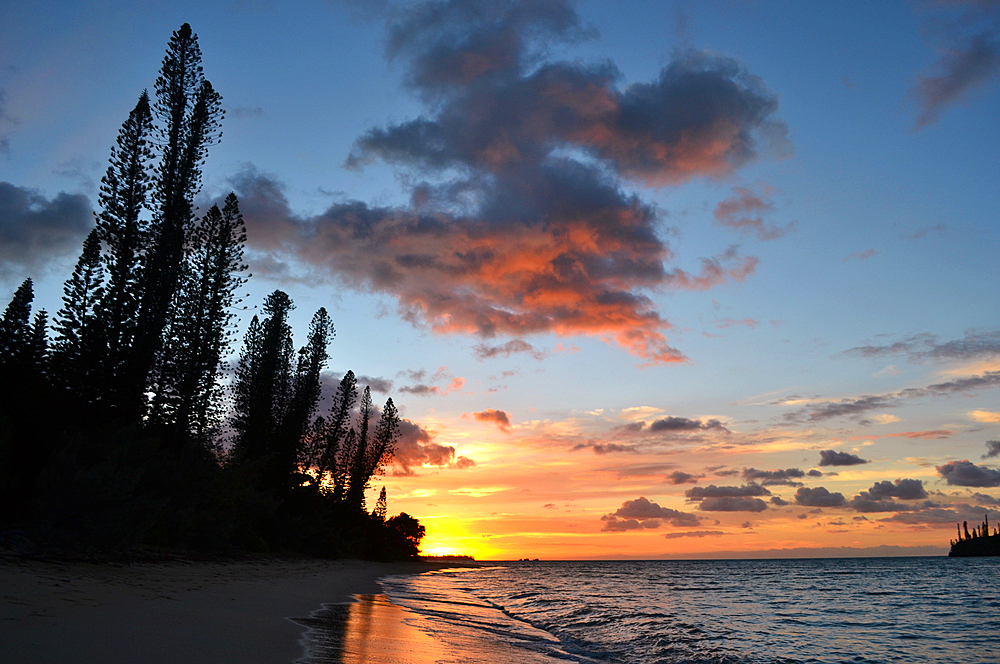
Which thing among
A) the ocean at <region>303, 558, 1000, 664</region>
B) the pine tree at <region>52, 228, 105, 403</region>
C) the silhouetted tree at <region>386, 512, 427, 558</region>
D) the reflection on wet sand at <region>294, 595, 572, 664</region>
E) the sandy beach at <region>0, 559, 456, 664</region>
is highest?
the pine tree at <region>52, 228, 105, 403</region>

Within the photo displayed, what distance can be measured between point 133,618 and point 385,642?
3.91 m

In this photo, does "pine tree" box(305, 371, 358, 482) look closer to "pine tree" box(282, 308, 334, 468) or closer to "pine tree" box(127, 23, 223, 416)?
"pine tree" box(282, 308, 334, 468)

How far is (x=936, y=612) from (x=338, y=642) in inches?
1096

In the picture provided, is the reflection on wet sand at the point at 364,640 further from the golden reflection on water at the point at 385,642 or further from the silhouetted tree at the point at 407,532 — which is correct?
the silhouetted tree at the point at 407,532

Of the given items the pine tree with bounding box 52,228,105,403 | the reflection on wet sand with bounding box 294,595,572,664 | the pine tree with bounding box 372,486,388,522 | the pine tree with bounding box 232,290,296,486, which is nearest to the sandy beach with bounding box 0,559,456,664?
the reflection on wet sand with bounding box 294,595,572,664

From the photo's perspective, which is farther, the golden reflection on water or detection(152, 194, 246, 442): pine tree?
detection(152, 194, 246, 442): pine tree

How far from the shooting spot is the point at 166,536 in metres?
23.0

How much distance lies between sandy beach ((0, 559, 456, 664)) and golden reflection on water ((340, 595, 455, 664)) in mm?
860

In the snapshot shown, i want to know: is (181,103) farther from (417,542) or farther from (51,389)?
(417,542)

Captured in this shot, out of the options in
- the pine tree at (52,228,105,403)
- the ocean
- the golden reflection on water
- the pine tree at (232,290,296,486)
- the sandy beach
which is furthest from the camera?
the pine tree at (232,290,296,486)

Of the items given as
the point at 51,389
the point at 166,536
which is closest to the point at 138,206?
the point at 51,389

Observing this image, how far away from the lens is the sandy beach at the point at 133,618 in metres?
6.02

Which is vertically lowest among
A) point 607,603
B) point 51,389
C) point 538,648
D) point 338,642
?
point 607,603

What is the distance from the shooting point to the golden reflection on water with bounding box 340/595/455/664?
8242mm
